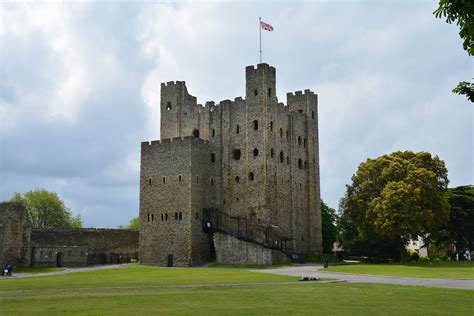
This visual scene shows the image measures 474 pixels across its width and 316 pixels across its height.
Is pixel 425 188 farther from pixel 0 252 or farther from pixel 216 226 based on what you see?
pixel 0 252

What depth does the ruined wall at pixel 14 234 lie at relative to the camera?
47.6 m

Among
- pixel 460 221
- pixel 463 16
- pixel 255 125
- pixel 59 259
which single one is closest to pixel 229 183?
pixel 255 125

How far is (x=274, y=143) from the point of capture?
57.8 metres

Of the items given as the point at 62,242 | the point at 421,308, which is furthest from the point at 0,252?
the point at 421,308

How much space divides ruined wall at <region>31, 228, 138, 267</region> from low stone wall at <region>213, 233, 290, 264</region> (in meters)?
12.9

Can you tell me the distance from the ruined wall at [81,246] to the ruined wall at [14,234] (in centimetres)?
207

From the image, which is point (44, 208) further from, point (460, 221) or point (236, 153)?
point (460, 221)

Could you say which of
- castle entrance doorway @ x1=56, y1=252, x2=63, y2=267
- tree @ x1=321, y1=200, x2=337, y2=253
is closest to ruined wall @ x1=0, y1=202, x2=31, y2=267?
castle entrance doorway @ x1=56, y1=252, x2=63, y2=267

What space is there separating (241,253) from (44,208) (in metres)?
40.8

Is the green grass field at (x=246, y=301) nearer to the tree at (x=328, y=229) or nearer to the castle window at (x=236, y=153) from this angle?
the castle window at (x=236, y=153)

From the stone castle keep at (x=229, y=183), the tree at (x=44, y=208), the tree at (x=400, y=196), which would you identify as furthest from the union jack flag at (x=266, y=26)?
the tree at (x=44, y=208)

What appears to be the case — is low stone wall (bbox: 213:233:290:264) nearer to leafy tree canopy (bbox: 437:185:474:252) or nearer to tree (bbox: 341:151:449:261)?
tree (bbox: 341:151:449:261)

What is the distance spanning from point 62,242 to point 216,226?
49.5 feet

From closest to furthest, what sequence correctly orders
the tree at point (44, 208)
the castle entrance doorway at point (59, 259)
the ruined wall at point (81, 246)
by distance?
the ruined wall at point (81, 246), the castle entrance doorway at point (59, 259), the tree at point (44, 208)
